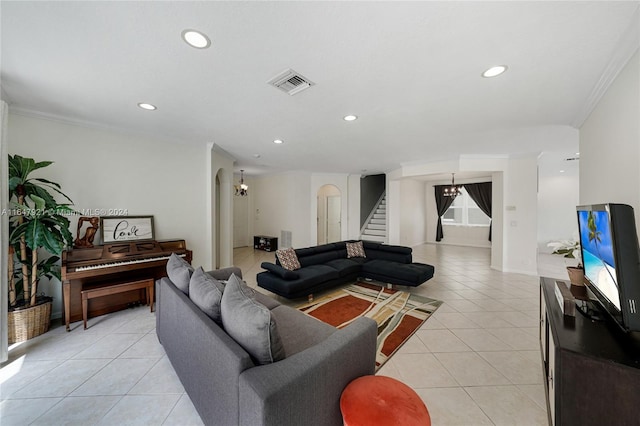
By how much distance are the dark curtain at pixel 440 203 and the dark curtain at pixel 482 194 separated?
675 mm

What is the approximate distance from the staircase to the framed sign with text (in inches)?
247

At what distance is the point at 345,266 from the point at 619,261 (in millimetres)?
3198

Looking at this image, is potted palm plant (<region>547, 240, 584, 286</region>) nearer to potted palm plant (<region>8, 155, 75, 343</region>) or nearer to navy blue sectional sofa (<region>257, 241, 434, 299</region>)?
navy blue sectional sofa (<region>257, 241, 434, 299</region>)

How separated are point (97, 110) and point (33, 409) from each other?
2.96 m

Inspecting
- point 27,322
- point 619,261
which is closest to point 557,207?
point 619,261

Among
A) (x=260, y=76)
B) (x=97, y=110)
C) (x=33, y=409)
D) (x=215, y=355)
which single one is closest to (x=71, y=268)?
(x=33, y=409)

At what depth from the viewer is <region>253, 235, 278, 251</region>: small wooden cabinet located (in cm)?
775

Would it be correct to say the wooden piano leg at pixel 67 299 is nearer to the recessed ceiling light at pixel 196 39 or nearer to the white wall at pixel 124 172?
the white wall at pixel 124 172

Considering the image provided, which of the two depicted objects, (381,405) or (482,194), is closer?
(381,405)

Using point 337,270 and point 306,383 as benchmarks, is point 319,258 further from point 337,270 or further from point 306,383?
point 306,383

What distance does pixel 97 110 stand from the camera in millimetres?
2797

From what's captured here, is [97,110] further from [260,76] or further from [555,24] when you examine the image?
[555,24]

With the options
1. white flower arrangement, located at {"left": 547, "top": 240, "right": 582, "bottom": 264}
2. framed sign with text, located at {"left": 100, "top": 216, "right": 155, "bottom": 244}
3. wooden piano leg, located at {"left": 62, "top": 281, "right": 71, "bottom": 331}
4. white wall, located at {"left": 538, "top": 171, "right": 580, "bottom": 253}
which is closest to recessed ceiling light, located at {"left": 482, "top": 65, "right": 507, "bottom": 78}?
white flower arrangement, located at {"left": 547, "top": 240, "right": 582, "bottom": 264}

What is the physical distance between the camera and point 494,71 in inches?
77.5
